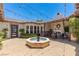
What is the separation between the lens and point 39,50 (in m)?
4.04

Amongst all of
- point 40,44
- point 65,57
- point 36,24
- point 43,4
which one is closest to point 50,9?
point 43,4

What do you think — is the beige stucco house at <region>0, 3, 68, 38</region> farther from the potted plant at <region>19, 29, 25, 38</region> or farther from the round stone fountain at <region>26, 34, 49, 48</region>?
the round stone fountain at <region>26, 34, 49, 48</region>

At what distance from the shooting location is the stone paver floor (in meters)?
4.02

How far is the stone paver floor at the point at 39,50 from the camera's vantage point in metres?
4.02

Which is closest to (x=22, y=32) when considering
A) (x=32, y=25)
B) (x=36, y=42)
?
(x=32, y=25)

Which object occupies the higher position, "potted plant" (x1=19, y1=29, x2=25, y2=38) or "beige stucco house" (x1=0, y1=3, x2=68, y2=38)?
"beige stucco house" (x1=0, y1=3, x2=68, y2=38)

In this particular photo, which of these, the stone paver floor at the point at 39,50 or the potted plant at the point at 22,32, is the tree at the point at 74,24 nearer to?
the stone paver floor at the point at 39,50

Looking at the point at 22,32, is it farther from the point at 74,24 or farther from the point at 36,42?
the point at 74,24

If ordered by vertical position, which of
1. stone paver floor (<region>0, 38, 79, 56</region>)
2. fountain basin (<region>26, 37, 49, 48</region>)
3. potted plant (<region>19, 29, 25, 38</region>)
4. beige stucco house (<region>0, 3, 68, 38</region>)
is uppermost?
beige stucco house (<region>0, 3, 68, 38</region>)

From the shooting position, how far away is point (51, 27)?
13.6 feet

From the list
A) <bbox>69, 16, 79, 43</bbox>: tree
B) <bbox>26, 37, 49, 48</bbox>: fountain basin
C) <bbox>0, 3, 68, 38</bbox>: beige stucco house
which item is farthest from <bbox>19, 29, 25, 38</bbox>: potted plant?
<bbox>69, 16, 79, 43</bbox>: tree

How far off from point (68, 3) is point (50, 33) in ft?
2.46

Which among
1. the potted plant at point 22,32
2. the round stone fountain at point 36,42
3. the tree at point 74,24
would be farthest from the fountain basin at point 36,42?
the tree at point 74,24

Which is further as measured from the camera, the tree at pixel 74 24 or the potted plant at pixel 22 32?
the potted plant at pixel 22 32
